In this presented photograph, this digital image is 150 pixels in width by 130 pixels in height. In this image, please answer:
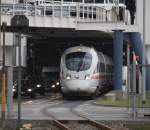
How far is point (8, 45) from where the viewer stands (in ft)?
203

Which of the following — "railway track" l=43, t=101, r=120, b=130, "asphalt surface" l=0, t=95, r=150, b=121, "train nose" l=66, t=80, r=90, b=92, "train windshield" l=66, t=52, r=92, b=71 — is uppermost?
"train windshield" l=66, t=52, r=92, b=71

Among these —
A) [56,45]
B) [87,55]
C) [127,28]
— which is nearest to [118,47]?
[127,28]

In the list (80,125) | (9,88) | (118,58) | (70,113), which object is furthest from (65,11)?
(80,125)

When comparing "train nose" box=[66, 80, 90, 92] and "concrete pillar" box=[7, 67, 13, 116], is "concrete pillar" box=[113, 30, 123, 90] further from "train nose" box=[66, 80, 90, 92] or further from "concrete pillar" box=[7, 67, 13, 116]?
"concrete pillar" box=[7, 67, 13, 116]

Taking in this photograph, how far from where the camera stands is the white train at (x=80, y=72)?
4703 centimetres

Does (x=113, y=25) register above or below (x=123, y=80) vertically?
above

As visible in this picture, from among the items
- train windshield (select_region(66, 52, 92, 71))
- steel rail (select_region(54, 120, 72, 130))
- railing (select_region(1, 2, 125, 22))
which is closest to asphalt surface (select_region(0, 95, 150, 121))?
steel rail (select_region(54, 120, 72, 130))

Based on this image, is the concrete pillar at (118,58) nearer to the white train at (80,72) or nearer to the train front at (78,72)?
the white train at (80,72)

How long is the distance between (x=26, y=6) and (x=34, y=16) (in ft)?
3.52

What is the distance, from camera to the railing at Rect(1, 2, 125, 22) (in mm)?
50312

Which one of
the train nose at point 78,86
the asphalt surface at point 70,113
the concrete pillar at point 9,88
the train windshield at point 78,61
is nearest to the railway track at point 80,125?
the asphalt surface at point 70,113

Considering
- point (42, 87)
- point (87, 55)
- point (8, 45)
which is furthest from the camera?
point (8, 45)

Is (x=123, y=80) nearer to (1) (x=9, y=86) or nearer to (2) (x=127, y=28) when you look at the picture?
(2) (x=127, y=28)

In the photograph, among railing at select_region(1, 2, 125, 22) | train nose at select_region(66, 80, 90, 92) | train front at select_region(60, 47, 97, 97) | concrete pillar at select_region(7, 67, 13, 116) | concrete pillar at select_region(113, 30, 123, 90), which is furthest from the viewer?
concrete pillar at select_region(113, 30, 123, 90)
